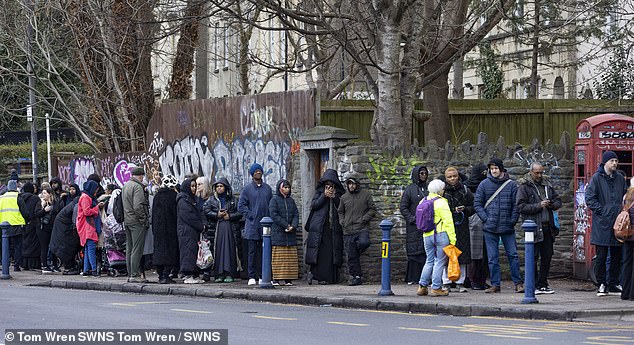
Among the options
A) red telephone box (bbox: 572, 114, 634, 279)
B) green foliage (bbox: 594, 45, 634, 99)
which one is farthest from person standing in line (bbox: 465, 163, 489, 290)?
green foliage (bbox: 594, 45, 634, 99)

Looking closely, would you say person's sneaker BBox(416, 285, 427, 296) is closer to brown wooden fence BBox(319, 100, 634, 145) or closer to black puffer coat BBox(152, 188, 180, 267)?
black puffer coat BBox(152, 188, 180, 267)

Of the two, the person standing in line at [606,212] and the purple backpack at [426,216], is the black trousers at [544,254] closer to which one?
the person standing in line at [606,212]

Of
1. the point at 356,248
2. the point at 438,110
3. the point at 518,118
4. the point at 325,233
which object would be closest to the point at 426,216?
the point at 356,248

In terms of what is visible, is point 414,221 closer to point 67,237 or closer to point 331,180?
point 331,180

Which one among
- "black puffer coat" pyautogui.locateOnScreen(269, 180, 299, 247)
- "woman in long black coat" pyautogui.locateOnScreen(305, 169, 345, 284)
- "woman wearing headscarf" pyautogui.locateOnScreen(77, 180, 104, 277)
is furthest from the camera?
"woman wearing headscarf" pyautogui.locateOnScreen(77, 180, 104, 277)

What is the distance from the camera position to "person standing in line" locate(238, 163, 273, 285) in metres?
21.9

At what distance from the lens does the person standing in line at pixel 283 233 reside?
21.6 m

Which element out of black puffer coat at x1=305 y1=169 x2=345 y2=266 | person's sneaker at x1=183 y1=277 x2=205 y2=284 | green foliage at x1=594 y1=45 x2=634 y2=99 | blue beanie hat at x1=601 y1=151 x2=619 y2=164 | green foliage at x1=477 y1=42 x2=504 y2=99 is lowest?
person's sneaker at x1=183 y1=277 x2=205 y2=284

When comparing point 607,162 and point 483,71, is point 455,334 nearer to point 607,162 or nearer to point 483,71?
point 607,162

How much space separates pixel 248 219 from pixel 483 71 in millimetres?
23626

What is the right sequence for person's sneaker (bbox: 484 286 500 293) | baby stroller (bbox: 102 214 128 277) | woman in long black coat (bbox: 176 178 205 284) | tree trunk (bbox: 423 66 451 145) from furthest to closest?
1. tree trunk (bbox: 423 66 451 145)
2. baby stroller (bbox: 102 214 128 277)
3. woman in long black coat (bbox: 176 178 205 284)
4. person's sneaker (bbox: 484 286 500 293)

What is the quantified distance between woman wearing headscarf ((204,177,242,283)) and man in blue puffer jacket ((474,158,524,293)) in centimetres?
495

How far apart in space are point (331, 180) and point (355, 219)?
0.72m

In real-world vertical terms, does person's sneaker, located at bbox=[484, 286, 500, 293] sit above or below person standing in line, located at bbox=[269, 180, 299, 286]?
below
